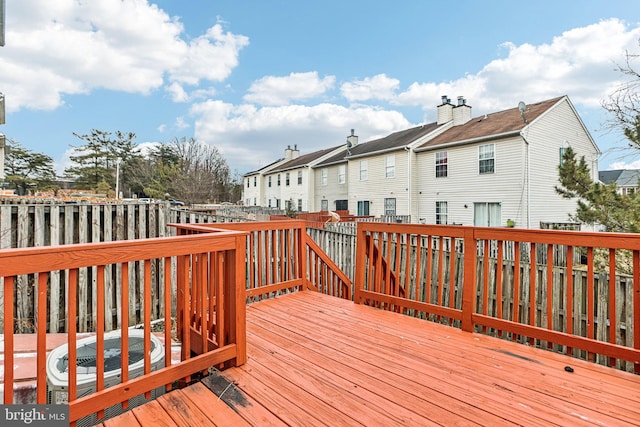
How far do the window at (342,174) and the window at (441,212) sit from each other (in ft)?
23.0

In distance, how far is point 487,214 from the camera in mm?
14188

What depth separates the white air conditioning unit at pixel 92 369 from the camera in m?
1.76

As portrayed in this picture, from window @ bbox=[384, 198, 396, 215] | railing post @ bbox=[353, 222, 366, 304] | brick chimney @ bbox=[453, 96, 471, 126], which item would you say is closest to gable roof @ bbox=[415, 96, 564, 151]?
brick chimney @ bbox=[453, 96, 471, 126]

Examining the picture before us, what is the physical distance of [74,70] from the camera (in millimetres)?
15633

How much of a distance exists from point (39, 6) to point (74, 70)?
838 centimetres

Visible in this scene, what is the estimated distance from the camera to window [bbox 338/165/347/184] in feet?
69.6

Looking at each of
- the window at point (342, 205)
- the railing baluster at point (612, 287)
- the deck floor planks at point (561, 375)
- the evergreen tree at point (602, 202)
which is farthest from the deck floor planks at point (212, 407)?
the window at point (342, 205)

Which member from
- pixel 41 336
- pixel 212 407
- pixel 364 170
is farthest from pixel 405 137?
pixel 41 336

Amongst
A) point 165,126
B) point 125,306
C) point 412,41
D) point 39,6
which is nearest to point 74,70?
point 39,6

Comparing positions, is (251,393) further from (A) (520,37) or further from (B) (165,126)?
(B) (165,126)

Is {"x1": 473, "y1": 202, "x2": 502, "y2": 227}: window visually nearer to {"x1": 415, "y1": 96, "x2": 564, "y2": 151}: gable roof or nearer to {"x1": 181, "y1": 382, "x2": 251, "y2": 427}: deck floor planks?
{"x1": 415, "y1": 96, "x2": 564, "y2": 151}: gable roof

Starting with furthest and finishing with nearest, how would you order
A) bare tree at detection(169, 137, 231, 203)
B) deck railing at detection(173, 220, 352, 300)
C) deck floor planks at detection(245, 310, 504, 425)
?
1. bare tree at detection(169, 137, 231, 203)
2. deck railing at detection(173, 220, 352, 300)
3. deck floor planks at detection(245, 310, 504, 425)

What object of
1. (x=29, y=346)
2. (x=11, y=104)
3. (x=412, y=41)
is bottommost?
(x=29, y=346)
